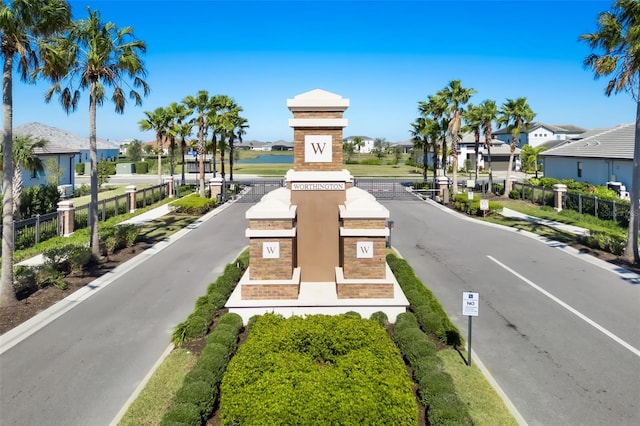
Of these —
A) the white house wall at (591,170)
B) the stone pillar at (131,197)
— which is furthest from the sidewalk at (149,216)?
Answer: the white house wall at (591,170)

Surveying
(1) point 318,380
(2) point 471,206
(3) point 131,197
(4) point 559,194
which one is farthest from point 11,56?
(4) point 559,194

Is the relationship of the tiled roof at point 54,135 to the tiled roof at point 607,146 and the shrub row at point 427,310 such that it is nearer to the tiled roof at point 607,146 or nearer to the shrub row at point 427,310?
the shrub row at point 427,310

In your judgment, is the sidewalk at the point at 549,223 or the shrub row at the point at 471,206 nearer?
the sidewalk at the point at 549,223

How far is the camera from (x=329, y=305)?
1204 cm

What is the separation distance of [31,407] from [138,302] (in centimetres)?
581

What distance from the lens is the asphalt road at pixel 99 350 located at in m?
8.23

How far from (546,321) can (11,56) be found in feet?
57.4

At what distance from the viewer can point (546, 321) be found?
40.5 ft

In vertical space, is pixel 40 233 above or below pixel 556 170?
below

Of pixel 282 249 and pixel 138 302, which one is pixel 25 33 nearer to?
pixel 138 302

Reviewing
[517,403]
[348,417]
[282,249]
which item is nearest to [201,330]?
[282,249]

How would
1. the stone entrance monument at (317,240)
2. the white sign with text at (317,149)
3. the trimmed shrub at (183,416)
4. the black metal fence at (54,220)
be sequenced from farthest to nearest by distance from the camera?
1. the black metal fence at (54,220)
2. the white sign with text at (317,149)
3. the stone entrance monument at (317,240)
4. the trimmed shrub at (183,416)

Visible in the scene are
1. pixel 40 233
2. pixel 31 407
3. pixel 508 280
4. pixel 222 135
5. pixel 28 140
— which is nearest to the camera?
pixel 31 407

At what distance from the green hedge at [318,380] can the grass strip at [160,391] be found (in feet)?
4.67
